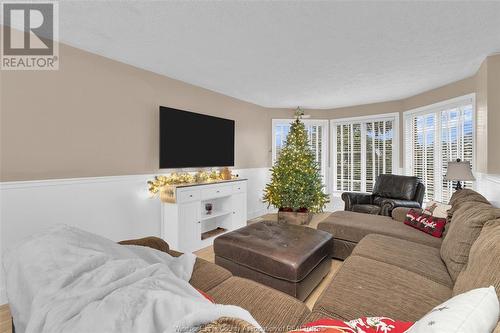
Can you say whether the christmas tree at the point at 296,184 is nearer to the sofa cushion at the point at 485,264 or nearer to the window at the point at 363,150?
the window at the point at 363,150

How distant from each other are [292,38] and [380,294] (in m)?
2.26

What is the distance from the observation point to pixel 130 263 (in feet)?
2.90

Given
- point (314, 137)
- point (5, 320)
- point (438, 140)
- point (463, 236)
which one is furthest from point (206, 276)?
point (314, 137)

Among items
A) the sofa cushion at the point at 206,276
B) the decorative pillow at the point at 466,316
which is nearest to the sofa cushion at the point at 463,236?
the decorative pillow at the point at 466,316

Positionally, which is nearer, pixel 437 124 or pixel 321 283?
pixel 321 283

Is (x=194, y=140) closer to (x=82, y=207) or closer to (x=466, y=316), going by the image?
(x=82, y=207)

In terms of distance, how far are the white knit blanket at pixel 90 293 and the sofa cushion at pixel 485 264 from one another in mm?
1133

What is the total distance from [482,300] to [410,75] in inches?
139

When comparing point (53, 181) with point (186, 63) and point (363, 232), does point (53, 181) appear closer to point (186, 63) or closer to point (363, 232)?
point (186, 63)

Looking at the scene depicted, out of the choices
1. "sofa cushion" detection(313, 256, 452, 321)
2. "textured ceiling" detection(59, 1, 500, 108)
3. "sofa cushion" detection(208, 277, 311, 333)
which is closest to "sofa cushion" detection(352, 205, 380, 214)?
"textured ceiling" detection(59, 1, 500, 108)

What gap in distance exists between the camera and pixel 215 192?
371 centimetres

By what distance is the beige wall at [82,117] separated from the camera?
2.22m

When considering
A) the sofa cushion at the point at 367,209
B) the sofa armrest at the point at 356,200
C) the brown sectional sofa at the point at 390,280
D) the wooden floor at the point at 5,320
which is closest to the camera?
the brown sectional sofa at the point at 390,280

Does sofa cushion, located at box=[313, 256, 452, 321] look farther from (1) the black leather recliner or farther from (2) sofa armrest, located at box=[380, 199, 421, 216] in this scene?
(1) the black leather recliner
